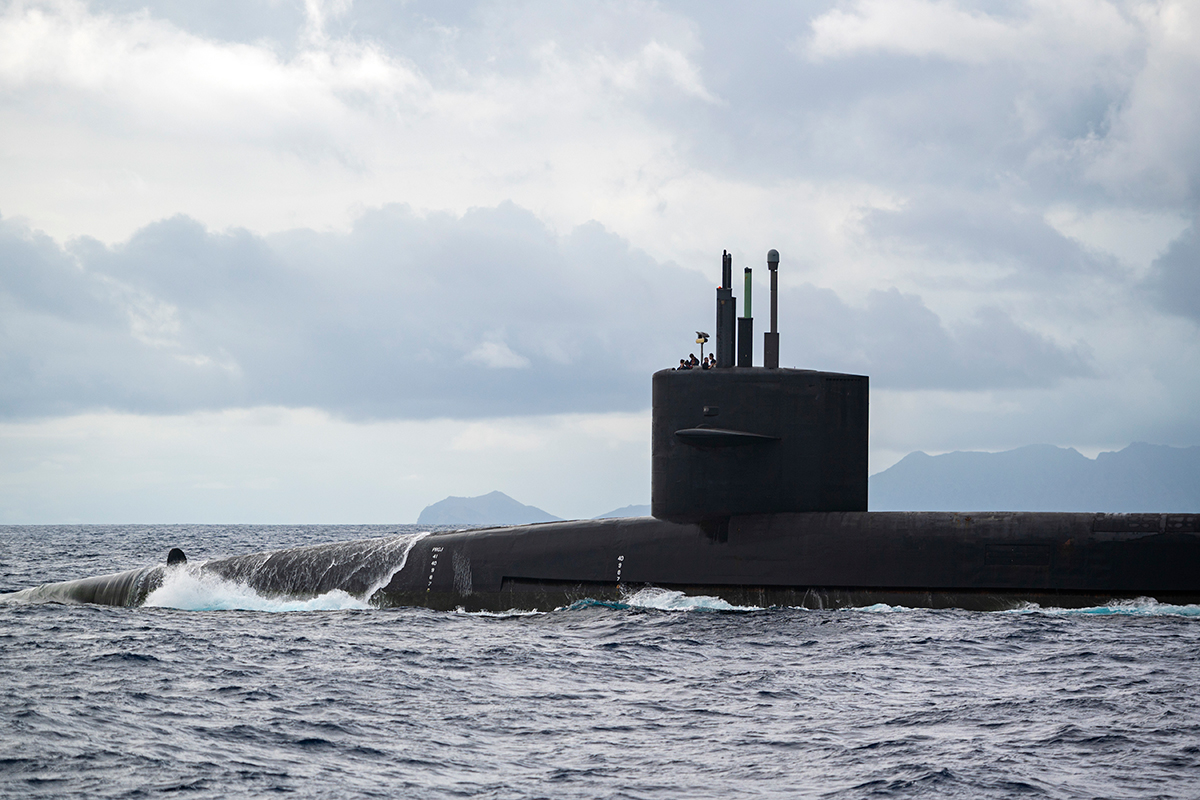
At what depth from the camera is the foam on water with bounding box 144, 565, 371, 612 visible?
1948 centimetres

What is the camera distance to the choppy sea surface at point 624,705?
8703 millimetres

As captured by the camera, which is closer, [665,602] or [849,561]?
[849,561]

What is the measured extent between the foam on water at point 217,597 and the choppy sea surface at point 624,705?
1691 millimetres

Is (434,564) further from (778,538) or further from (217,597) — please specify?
(778,538)

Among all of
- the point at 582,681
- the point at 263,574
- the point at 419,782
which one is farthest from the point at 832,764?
the point at 263,574

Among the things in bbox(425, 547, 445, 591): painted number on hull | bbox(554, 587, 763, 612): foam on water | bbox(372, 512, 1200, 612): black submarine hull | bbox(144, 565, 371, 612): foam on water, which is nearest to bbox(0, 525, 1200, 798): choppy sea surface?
bbox(554, 587, 763, 612): foam on water

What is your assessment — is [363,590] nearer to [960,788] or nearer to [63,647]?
[63,647]

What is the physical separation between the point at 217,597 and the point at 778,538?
33.7 ft

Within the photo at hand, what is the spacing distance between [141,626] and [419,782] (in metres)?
11.1

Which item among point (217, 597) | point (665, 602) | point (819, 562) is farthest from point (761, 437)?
point (217, 597)

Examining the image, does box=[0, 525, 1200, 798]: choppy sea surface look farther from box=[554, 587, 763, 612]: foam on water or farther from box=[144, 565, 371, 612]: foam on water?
box=[144, 565, 371, 612]: foam on water

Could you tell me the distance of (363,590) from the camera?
19297 mm

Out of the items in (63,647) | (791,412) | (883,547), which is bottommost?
(63,647)

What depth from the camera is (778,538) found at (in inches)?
645
